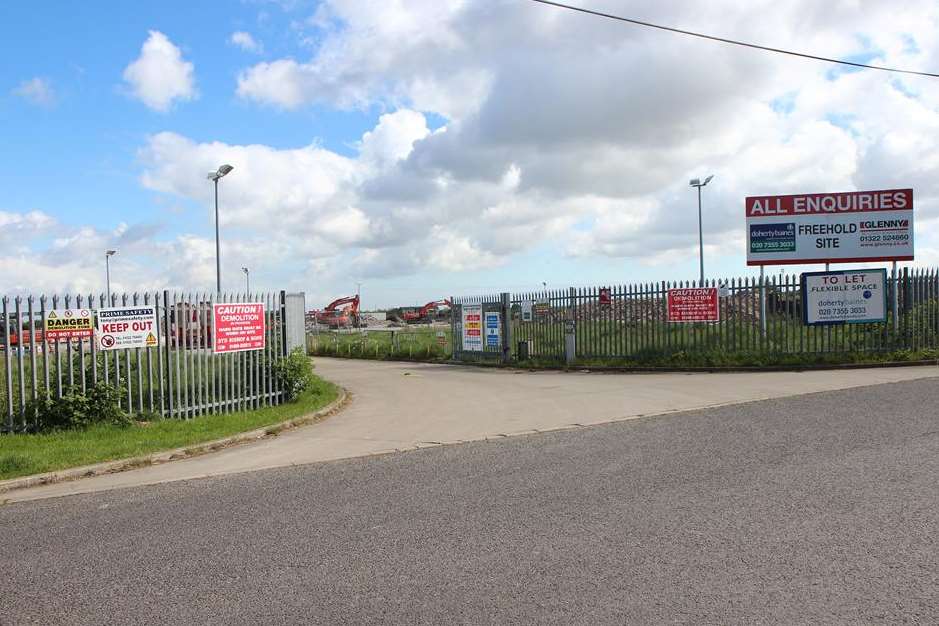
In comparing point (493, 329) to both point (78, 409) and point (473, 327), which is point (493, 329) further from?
point (78, 409)

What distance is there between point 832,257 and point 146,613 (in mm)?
21978

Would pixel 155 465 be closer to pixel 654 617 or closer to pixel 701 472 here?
pixel 701 472

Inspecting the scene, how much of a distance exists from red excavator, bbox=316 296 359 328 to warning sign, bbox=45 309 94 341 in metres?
33.6

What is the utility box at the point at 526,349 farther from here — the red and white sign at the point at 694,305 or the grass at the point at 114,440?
the grass at the point at 114,440

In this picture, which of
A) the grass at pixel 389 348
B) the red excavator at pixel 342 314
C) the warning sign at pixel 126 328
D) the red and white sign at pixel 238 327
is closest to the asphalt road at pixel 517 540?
the warning sign at pixel 126 328

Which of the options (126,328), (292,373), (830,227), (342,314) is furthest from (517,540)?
(342,314)

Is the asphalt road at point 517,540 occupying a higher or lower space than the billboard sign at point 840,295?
lower

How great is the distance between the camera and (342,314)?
163 ft

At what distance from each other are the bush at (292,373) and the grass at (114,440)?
1.34 metres

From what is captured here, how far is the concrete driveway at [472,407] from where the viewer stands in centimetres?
955

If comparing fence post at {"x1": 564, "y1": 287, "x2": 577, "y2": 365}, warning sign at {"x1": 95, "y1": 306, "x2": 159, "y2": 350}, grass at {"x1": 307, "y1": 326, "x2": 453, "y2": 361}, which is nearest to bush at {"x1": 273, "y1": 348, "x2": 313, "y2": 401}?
warning sign at {"x1": 95, "y1": 306, "x2": 159, "y2": 350}

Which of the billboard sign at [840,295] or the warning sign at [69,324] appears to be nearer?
the warning sign at [69,324]

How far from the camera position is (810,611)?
4.23 meters

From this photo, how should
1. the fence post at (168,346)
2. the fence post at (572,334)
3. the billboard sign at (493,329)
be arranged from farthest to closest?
1. the billboard sign at (493,329)
2. the fence post at (572,334)
3. the fence post at (168,346)
